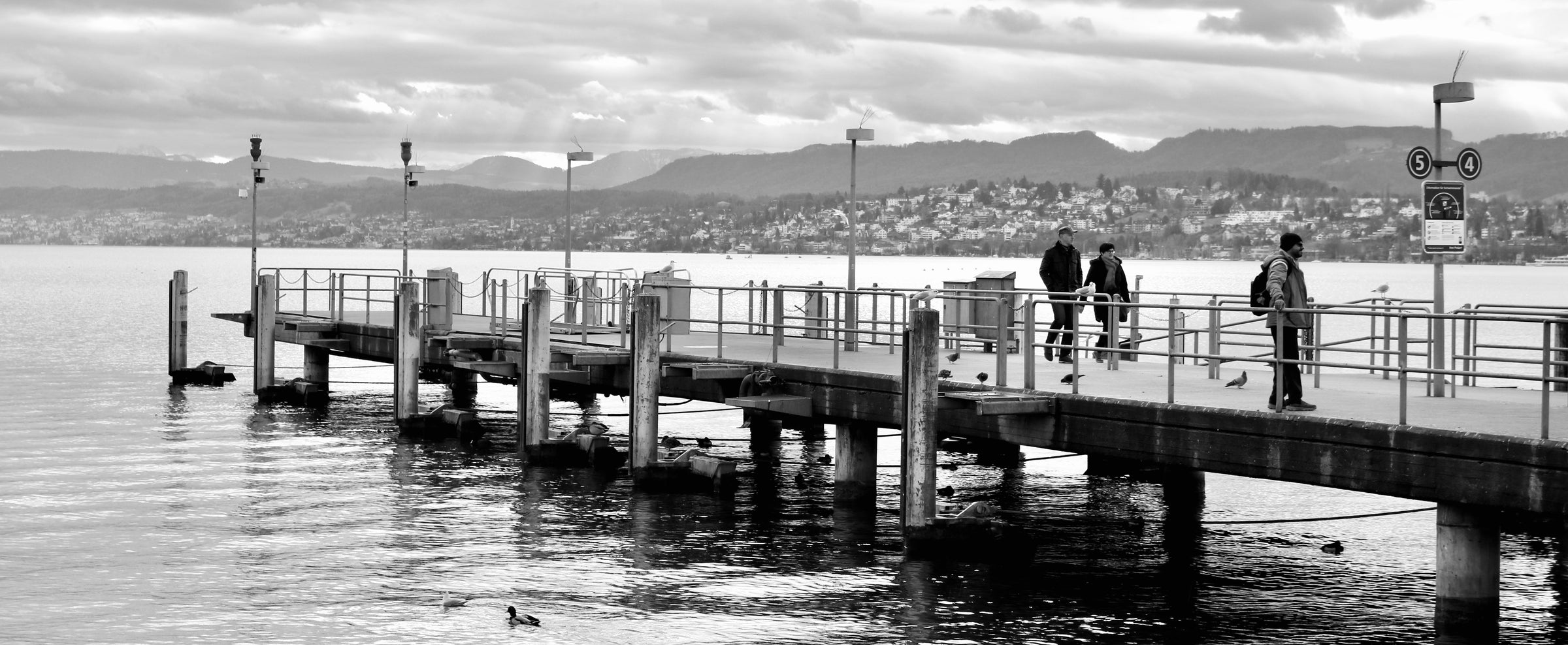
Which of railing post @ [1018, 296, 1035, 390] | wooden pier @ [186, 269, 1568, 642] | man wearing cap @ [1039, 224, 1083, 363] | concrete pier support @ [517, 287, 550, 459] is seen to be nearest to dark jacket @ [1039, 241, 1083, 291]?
man wearing cap @ [1039, 224, 1083, 363]

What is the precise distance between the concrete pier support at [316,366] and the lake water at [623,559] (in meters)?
6.02

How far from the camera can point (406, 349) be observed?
1089 inches

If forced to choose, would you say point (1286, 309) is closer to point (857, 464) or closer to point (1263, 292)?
point (1263, 292)

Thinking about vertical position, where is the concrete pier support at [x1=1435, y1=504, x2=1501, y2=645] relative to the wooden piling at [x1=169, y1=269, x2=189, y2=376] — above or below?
below

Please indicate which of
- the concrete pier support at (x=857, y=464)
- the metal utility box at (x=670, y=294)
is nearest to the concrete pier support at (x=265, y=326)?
the metal utility box at (x=670, y=294)

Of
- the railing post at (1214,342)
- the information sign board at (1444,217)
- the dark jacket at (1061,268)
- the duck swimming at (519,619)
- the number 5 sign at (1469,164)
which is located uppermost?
the number 5 sign at (1469,164)

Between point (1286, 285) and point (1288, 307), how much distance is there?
0.86ft

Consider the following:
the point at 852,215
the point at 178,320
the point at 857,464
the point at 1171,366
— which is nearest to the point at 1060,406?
the point at 1171,366

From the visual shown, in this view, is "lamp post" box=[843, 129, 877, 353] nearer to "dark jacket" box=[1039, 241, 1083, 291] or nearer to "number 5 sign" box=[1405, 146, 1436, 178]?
"dark jacket" box=[1039, 241, 1083, 291]

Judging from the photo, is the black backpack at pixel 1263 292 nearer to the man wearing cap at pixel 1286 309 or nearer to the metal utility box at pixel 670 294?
the man wearing cap at pixel 1286 309

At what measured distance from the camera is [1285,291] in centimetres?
1480

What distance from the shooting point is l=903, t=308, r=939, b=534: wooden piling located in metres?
16.1

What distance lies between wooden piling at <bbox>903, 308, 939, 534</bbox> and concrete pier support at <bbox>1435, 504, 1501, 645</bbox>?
198 inches

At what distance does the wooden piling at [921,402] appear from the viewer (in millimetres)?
16141
